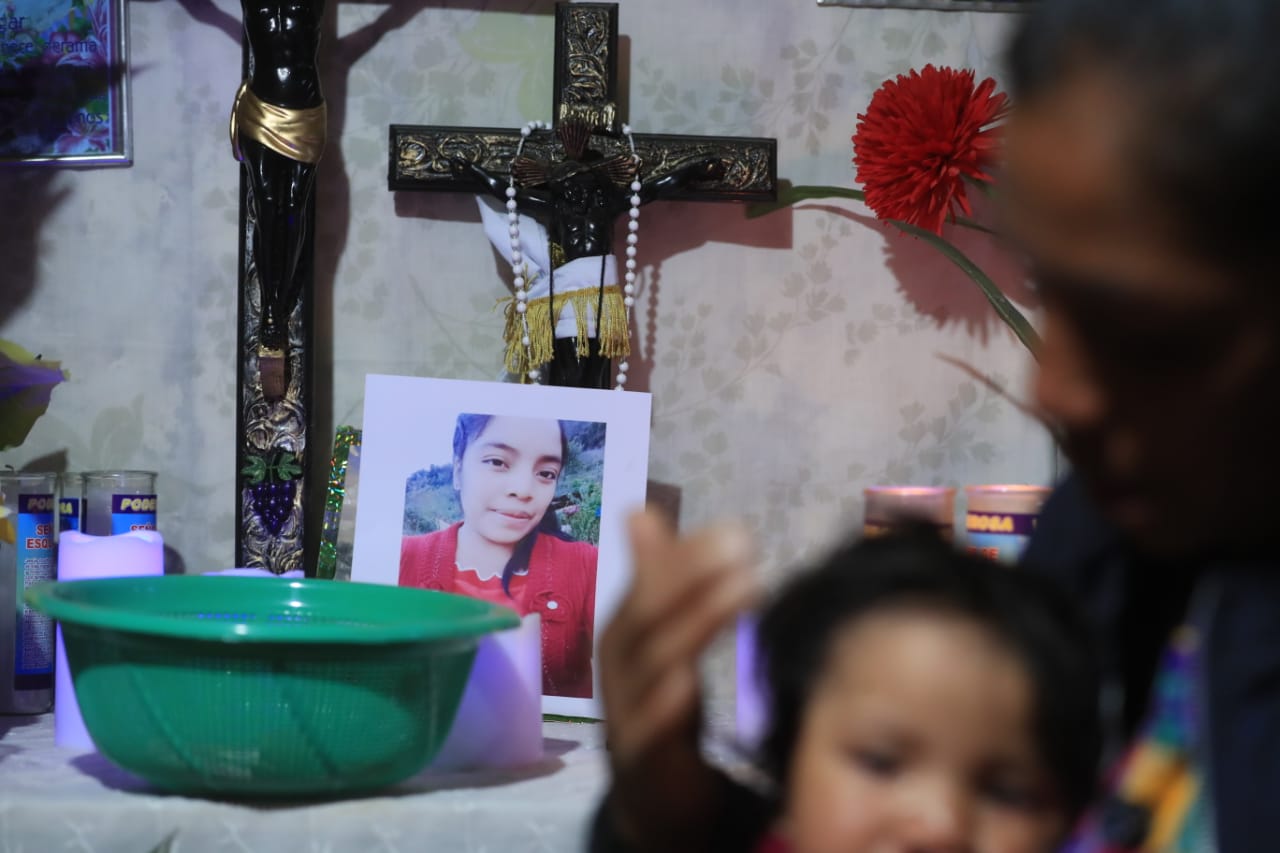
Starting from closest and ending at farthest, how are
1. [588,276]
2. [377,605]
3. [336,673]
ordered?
[336,673], [377,605], [588,276]

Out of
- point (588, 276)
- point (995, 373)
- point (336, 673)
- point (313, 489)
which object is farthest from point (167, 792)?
point (995, 373)

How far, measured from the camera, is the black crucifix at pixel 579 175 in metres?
1.11

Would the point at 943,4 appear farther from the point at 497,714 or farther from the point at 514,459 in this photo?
the point at 497,714

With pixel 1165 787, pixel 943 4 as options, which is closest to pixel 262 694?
pixel 1165 787

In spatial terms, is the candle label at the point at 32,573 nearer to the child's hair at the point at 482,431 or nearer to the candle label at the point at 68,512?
the candle label at the point at 68,512

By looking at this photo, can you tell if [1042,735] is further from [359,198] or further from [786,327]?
[359,198]

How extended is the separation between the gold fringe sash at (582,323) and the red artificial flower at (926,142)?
240 millimetres

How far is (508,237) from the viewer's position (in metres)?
1.15

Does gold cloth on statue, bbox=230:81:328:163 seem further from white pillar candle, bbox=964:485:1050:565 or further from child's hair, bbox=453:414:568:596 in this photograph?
white pillar candle, bbox=964:485:1050:565


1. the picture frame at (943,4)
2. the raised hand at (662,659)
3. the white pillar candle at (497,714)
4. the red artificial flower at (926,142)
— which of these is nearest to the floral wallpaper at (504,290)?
the picture frame at (943,4)

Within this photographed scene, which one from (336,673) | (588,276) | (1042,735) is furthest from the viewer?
(588,276)

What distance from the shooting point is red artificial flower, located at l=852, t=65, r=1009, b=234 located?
1.10 m

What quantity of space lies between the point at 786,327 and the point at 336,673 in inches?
24.2

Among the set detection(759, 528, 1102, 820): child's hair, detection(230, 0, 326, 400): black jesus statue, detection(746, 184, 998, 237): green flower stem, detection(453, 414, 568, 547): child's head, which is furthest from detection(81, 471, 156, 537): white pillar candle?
detection(759, 528, 1102, 820): child's hair
